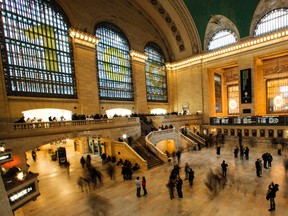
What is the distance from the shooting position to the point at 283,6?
17.5 meters

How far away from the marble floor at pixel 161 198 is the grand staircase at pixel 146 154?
145 centimetres

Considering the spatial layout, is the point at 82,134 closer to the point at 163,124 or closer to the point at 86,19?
the point at 163,124

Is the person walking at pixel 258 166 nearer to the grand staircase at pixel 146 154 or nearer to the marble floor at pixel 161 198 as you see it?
the marble floor at pixel 161 198

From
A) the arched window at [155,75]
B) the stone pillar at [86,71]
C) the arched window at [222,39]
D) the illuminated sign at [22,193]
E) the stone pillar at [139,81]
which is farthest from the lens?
the arched window at [155,75]

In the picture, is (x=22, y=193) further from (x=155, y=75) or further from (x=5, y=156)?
(x=155, y=75)

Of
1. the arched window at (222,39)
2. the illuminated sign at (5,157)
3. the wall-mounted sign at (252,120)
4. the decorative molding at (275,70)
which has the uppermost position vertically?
the arched window at (222,39)

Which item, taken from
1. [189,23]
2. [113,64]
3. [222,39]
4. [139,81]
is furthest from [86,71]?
[222,39]

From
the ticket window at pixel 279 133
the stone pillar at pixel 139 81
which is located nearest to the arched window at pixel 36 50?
the stone pillar at pixel 139 81

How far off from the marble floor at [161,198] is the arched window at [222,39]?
1674 centimetres

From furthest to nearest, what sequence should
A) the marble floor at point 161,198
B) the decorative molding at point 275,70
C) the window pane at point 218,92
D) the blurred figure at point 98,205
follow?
the window pane at point 218,92
the decorative molding at point 275,70
the blurred figure at point 98,205
the marble floor at point 161,198

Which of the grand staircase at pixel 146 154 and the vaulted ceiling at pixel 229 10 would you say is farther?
the vaulted ceiling at pixel 229 10

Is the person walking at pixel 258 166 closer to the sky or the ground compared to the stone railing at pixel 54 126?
closer to the ground

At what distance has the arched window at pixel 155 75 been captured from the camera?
24312 millimetres

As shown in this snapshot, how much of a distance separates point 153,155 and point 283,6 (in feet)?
67.4
